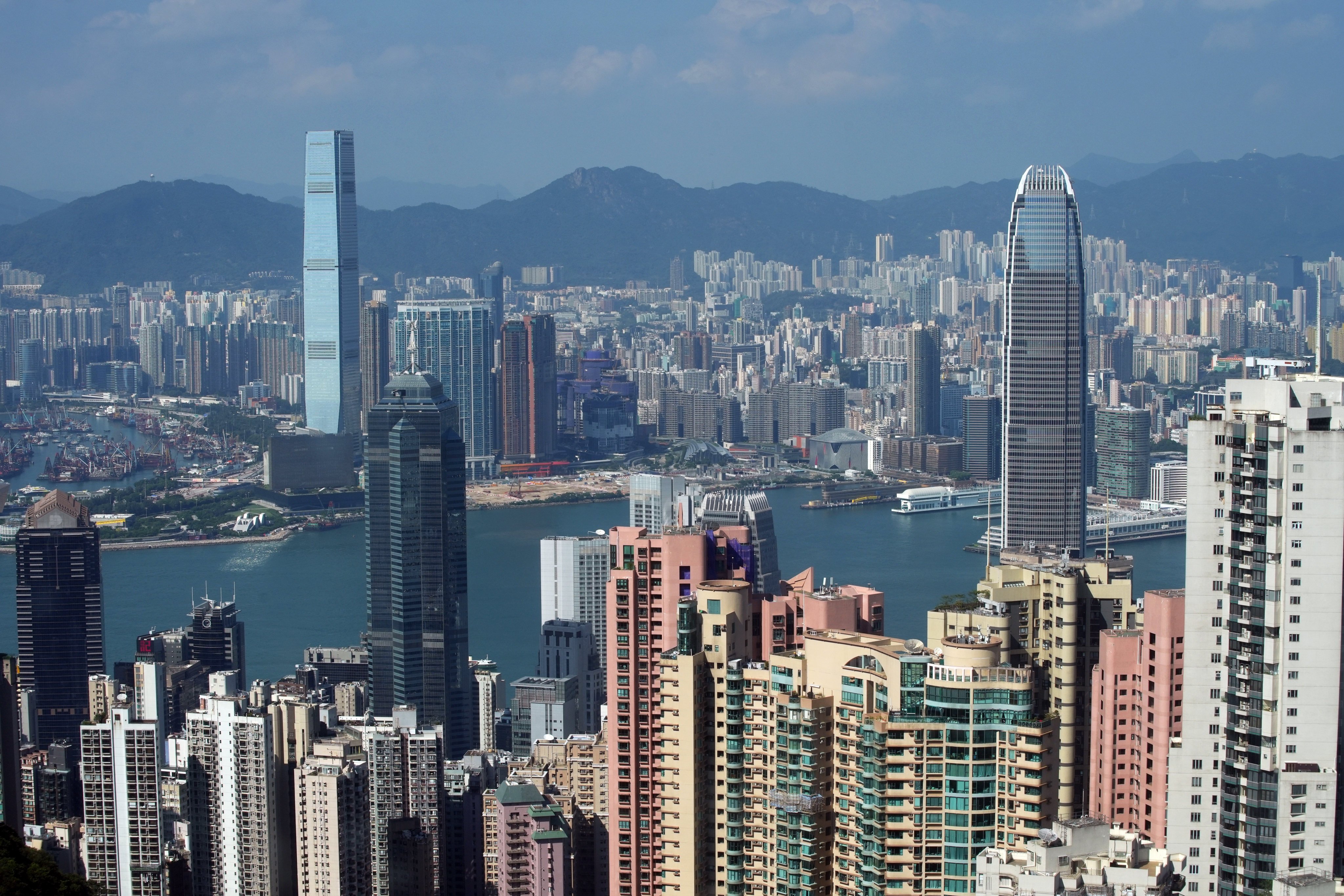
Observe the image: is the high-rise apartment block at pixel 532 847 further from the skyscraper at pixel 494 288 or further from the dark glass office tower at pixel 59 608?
the skyscraper at pixel 494 288

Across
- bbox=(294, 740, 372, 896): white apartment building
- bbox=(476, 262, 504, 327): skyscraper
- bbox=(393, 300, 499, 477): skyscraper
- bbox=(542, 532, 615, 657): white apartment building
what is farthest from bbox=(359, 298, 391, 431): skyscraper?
bbox=(294, 740, 372, 896): white apartment building

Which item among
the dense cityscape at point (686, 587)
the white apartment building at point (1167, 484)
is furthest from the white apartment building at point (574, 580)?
the white apartment building at point (1167, 484)

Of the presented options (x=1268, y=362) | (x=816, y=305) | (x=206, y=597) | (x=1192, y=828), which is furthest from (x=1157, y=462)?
(x=816, y=305)

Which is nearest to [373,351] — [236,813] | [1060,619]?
[236,813]

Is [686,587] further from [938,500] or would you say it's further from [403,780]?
[938,500]

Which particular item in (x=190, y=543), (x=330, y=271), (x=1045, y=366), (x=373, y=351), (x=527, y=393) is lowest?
(x=190, y=543)
